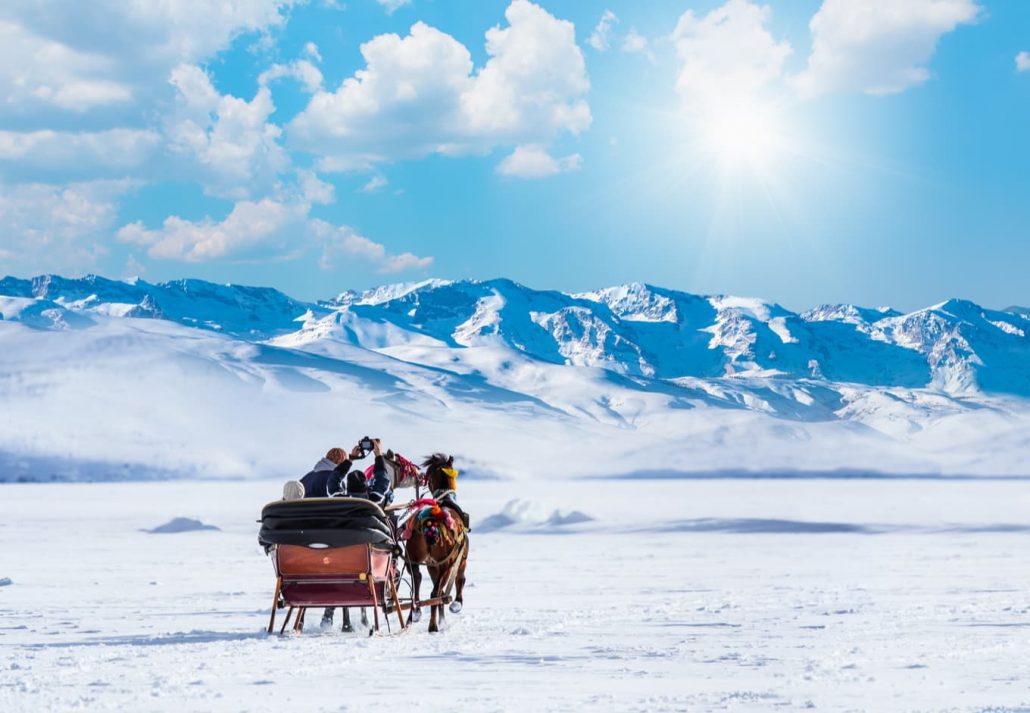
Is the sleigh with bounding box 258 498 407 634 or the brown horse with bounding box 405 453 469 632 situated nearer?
the sleigh with bounding box 258 498 407 634

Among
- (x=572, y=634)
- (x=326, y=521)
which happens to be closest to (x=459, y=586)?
(x=572, y=634)

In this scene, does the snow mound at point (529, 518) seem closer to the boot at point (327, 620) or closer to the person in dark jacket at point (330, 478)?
the boot at point (327, 620)

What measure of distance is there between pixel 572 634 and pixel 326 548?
2183 millimetres

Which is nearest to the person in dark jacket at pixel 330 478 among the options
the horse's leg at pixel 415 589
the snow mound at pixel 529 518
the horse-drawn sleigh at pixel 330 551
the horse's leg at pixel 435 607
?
the horse-drawn sleigh at pixel 330 551

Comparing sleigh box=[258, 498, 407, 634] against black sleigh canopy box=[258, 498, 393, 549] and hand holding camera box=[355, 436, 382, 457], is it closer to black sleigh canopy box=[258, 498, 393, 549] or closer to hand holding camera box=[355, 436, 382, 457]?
black sleigh canopy box=[258, 498, 393, 549]

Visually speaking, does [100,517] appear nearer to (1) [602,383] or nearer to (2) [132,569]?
(2) [132,569]

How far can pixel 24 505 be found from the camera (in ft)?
153

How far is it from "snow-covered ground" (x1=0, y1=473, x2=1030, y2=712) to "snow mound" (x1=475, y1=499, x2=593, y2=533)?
595cm

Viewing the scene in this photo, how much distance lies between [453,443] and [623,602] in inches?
3803

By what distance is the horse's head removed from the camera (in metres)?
11.7

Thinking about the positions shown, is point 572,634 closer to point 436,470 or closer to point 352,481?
point 436,470

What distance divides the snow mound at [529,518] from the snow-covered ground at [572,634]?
234 inches

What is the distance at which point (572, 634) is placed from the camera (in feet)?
35.7

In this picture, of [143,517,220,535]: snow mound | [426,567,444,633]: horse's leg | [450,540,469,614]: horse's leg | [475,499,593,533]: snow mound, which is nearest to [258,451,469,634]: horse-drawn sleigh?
[426,567,444,633]: horse's leg
